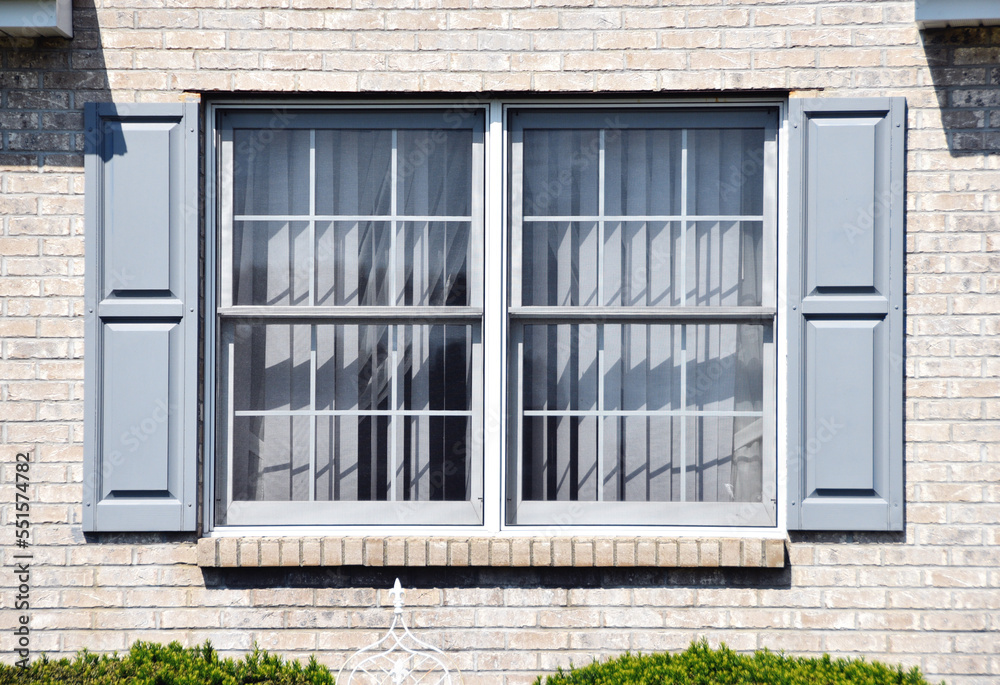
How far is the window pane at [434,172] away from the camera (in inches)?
125

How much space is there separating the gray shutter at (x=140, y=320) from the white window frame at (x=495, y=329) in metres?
0.09

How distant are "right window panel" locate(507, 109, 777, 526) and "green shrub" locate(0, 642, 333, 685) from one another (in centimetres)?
108

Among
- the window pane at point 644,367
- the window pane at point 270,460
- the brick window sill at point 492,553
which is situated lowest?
the brick window sill at point 492,553

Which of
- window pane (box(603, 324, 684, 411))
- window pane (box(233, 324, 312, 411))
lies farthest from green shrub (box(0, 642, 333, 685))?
window pane (box(603, 324, 684, 411))

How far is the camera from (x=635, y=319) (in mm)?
3178

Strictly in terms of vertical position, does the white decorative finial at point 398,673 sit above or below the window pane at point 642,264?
below

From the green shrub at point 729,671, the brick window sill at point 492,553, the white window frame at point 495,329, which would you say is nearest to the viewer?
the green shrub at point 729,671

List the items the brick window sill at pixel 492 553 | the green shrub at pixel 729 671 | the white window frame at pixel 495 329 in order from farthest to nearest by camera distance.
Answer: the white window frame at pixel 495 329 < the brick window sill at pixel 492 553 < the green shrub at pixel 729 671

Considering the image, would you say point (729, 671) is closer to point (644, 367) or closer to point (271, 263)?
point (644, 367)

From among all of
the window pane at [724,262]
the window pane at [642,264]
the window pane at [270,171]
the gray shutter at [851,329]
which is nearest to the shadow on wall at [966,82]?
the gray shutter at [851,329]

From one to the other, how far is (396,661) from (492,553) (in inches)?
23.7

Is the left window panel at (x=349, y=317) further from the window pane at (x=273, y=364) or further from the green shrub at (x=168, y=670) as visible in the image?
the green shrub at (x=168, y=670)

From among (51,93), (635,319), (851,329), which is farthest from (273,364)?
(851,329)

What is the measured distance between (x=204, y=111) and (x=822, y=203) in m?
2.66
